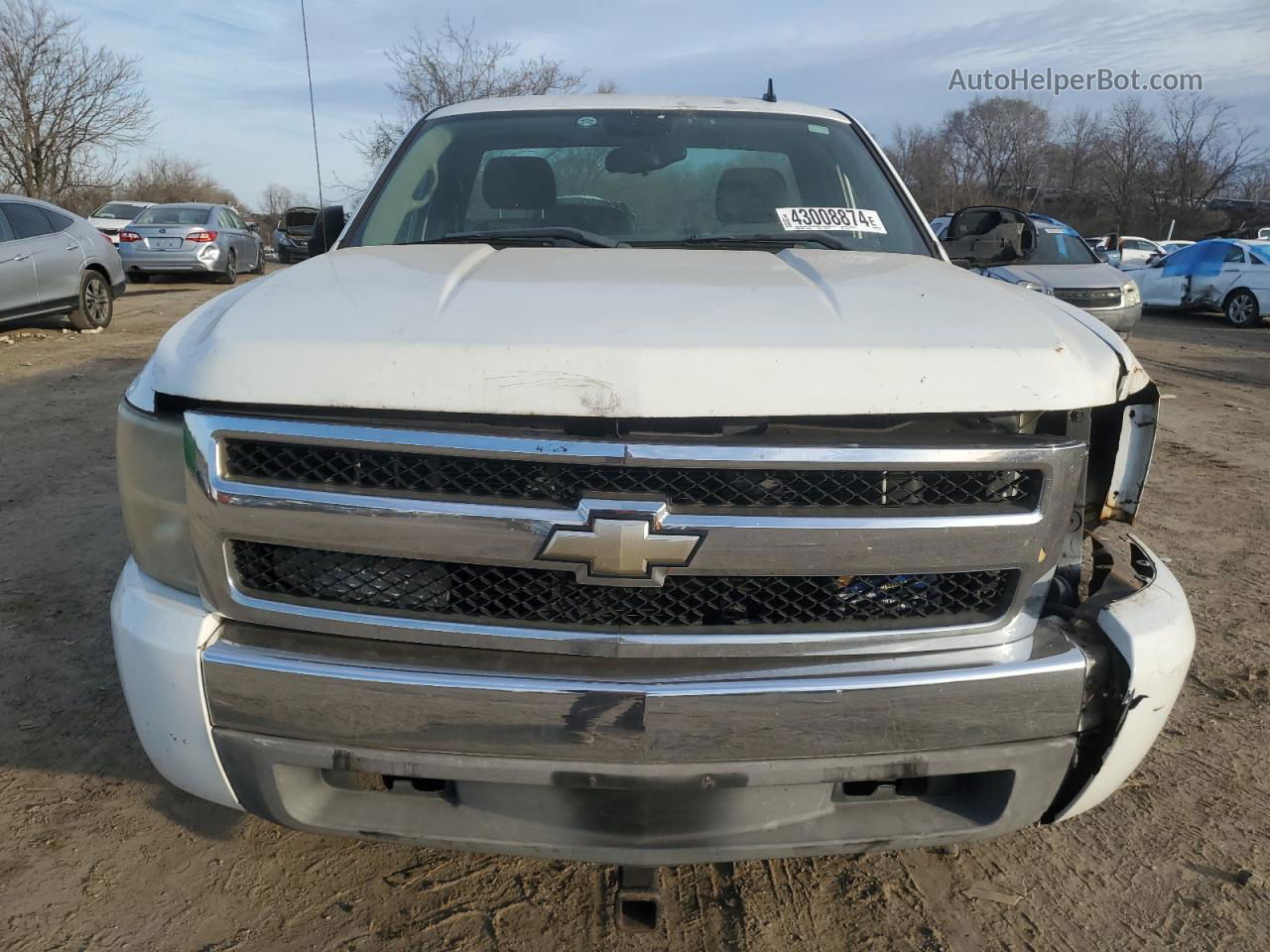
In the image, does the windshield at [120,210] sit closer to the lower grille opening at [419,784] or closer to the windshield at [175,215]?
the windshield at [175,215]

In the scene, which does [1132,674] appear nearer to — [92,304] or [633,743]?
[633,743]

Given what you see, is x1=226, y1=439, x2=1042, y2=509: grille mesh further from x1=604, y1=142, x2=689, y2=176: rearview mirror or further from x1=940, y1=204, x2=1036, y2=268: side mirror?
x1=604, y1=142, x2=689, y2=176: rearview mirror

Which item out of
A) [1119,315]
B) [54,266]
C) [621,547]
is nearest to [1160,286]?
[1119,315]

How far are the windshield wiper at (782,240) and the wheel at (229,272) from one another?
1698 cm

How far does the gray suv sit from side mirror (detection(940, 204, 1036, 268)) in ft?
34.1

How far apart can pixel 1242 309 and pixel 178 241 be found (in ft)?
60.6

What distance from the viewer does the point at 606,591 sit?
169 cm

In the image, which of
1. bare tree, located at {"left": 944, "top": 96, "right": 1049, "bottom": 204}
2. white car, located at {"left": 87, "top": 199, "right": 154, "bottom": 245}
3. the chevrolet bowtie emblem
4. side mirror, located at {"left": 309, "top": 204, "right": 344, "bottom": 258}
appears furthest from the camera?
bare tree, located at {"left": 944, "top": 96, "right": 1049, "bottom": 204}

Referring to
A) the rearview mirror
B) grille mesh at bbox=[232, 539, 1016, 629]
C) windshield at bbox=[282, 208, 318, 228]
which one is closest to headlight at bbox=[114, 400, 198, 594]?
grille mesh at bbox=[232, 539, 1016, 629]

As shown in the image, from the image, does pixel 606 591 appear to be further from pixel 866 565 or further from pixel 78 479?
pixel 78 479

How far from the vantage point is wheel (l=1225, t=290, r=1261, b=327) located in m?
15.6

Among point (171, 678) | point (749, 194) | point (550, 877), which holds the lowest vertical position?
point (550, 877)

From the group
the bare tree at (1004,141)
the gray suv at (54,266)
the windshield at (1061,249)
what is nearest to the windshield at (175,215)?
the gray suv at (54,266)

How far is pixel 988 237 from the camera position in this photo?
9.67 ft
